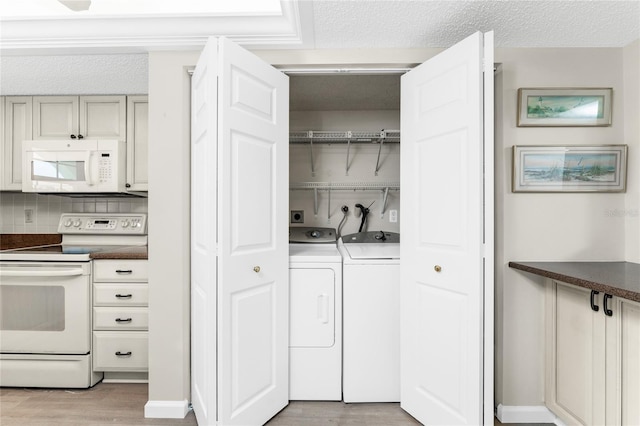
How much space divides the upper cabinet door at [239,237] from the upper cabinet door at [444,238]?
2.37 feet

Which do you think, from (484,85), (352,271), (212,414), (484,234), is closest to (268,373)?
(212,414)

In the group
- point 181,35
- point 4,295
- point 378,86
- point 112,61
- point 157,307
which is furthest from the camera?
point 378,86

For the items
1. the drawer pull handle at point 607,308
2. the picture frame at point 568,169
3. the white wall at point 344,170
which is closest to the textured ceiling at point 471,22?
the picture frame at point 568,169

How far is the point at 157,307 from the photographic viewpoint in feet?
6.33

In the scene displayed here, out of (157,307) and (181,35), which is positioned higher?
(181,35)

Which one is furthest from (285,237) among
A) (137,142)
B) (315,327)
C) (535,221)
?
(137,142)

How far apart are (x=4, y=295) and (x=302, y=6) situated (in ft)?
8.85

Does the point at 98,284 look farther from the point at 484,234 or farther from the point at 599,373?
the point at 599,373

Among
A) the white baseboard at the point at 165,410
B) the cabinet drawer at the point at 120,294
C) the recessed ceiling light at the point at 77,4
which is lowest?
the white baseboard at the point at 165,410

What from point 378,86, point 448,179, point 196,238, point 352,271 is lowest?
point 352,271

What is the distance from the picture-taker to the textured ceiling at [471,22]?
155cm

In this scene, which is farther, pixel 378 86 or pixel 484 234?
pixel 378 86

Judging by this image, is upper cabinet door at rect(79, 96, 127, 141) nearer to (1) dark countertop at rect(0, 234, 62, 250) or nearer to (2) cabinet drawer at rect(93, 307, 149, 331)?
(1) dark countertop at rect(0, 234, 62, 250)

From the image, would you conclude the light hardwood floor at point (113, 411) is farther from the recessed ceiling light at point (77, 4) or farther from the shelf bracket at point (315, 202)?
the recessed ceiling light at point (77, 4)
